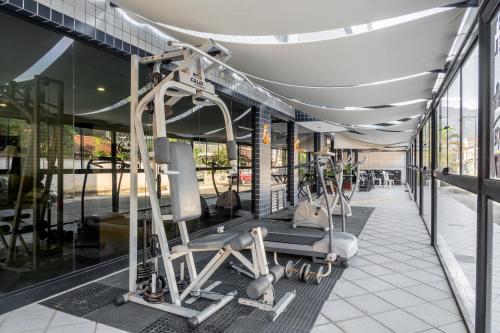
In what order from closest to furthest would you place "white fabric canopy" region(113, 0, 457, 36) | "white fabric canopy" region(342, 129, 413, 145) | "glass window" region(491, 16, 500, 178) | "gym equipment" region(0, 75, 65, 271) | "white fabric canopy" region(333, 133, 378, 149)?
"glass window" region(491, 16, 500, 178) < "white fabric canopy" region(113, 0, 457, 36) < "gym equipment" region(0, 75, 65, 271) < "white fabric canopy" region(342, 129, 413, 145) < "white fabric canopy" region(333, 133, 378, 149)

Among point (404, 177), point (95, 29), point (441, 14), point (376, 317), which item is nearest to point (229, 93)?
point (95, 29)

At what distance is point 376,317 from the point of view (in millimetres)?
2717

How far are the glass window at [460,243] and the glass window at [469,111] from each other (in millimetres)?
274

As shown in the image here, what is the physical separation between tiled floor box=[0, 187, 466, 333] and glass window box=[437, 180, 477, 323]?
133mm

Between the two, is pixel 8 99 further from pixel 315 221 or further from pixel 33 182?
pixel 315 221

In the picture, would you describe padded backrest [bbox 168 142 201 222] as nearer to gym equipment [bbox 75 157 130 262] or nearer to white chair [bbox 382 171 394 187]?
gym equipment [bbox 75 157 130 262]

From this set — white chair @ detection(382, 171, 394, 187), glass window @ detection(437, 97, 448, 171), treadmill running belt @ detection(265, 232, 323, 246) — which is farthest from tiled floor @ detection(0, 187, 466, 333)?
white chair @ detection(382, 171, 394, 187)

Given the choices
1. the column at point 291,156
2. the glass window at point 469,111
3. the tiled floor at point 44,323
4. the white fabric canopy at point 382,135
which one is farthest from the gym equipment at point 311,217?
the white fabric canopy at point 382,135

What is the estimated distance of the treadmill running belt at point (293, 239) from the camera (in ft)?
14.1

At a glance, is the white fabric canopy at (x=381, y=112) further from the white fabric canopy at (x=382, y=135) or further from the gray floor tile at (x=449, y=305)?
the gray floor tile at (x=449, y=305)

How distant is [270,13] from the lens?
257 cm

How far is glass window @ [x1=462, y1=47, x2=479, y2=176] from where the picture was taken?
97.2 inches

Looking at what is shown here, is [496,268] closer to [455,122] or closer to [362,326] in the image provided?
[362,326]

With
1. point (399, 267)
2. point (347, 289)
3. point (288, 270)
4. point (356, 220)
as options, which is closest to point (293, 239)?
point (288, 270)
